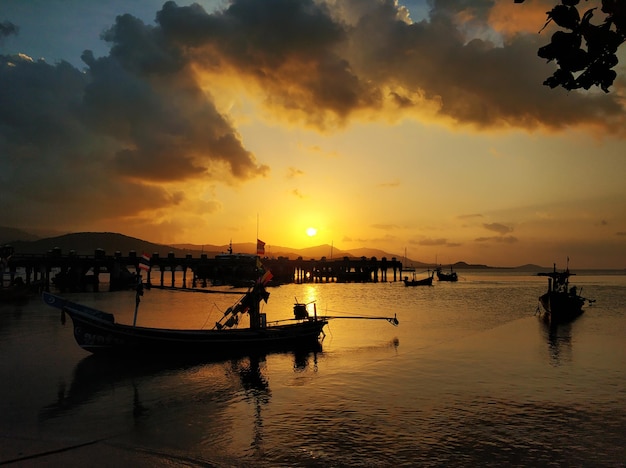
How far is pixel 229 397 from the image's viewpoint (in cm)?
2002

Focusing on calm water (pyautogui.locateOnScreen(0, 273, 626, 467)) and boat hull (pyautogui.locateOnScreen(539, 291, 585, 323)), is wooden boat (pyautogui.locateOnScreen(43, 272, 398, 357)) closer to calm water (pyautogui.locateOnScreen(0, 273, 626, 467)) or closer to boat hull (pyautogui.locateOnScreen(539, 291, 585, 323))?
calm water (pyautogui.locateOnScreen(0, 273, 626, 467))

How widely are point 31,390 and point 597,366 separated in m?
29.1

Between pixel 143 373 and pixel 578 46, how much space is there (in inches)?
944

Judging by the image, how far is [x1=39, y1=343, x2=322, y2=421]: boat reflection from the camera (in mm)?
19219

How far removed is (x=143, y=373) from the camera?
24.0 m

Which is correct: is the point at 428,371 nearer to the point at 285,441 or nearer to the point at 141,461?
the point at 285,441

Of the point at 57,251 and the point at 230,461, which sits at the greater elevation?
the point at 57,251

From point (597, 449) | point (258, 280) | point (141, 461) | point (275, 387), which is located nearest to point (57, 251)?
point (258, 280)

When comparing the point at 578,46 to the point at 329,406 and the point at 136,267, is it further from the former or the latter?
the point at 136,267

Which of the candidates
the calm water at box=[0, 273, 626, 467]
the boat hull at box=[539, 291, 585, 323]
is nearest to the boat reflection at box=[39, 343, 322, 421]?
the calm water at box=[0, 273, 626, 467]

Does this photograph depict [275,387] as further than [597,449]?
Yes

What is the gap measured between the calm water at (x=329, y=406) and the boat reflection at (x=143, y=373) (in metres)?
0.11

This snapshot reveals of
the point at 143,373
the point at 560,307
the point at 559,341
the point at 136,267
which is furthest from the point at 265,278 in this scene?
the point at 136,267

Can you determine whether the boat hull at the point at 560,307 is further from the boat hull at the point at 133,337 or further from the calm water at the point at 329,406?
the boat hull at the point at 133,337
